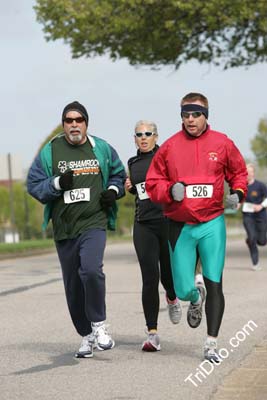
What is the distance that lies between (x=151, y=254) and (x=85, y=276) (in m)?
0.73

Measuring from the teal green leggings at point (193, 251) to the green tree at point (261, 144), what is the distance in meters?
77.3

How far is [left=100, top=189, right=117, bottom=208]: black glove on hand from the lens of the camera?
8.18 meters

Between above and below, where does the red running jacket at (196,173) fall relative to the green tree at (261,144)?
above

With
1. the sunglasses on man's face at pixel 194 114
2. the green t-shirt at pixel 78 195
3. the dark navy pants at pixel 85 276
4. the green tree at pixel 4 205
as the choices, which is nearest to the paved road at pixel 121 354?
the dark navy pants at pixel 85 276

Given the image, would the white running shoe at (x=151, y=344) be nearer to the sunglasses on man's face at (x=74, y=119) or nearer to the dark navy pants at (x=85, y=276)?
the dark navy pants at (x=85, y=276)

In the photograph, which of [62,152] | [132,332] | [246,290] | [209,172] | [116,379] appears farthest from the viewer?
[246,290]

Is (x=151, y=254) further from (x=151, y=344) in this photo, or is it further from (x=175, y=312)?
(x=151, y=344)

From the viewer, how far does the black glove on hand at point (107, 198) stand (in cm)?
818

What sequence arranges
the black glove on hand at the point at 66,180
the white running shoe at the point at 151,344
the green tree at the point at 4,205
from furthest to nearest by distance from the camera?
the green tree at the point at 4,205, the white running shoe at the point at 151,344, the black glove on hand at the point at 66,180

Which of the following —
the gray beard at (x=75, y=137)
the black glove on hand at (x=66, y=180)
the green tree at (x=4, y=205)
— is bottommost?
the green tree at (x=4, y=205)

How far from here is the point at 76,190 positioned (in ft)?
27.0

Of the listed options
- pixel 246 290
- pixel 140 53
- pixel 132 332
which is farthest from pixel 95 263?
pixel 140 53

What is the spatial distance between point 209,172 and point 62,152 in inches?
48.2

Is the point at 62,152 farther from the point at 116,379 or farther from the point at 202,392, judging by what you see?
the point at 202,392
